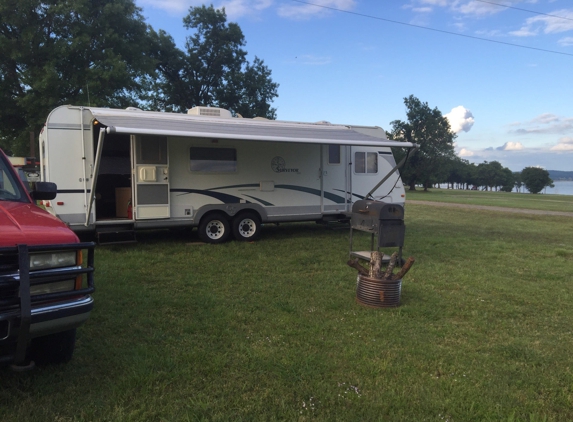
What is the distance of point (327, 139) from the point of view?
8.85 metres

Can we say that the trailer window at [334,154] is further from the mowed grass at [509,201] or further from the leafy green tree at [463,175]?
the leafy green tree at [463,175]

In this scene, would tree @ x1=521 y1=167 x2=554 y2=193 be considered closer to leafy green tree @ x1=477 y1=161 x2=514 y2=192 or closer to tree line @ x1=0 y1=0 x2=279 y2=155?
leafy green tree @ x1=477 y1=161 x2=514 y2=192

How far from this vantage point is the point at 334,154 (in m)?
11.0

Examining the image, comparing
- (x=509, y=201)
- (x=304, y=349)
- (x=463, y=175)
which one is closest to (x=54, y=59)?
(x=304, y=349)

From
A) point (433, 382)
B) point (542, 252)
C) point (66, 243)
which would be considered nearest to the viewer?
point (66, 243)

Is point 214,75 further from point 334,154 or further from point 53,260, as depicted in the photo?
point 53,260

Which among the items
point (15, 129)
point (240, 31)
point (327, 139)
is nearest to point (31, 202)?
point (327, 139)

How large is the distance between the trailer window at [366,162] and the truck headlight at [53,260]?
894 centimetres

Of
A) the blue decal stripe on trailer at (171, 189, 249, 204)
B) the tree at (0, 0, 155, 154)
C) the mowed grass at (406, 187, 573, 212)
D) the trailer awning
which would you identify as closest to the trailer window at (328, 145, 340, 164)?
the trailer awning

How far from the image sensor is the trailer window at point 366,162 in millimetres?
11336

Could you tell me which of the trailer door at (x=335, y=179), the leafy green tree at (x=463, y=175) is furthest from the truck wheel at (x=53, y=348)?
the leafy green tree at (x=463, y=175)

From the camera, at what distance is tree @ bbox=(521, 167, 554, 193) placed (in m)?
61.3

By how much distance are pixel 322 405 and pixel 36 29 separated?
2089 cm

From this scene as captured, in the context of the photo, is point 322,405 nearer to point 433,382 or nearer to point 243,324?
point 433,382
